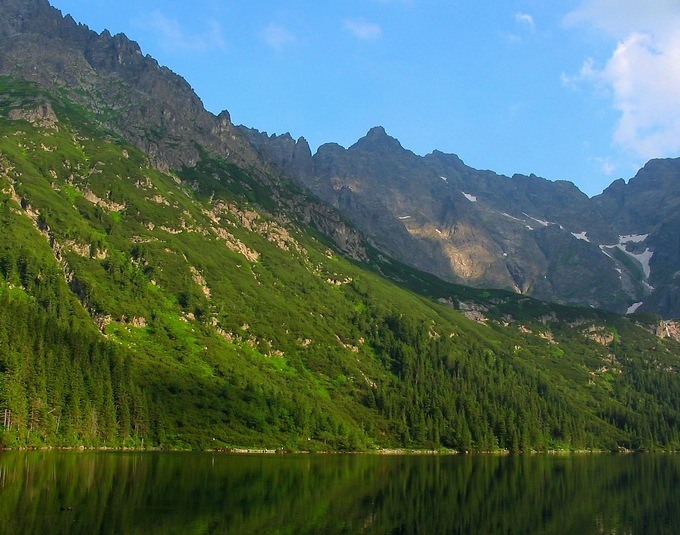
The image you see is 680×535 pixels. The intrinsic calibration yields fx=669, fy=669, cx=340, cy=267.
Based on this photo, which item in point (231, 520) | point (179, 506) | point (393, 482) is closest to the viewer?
point (231, 520)

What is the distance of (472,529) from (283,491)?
28.2 metres

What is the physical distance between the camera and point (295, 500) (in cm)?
7681

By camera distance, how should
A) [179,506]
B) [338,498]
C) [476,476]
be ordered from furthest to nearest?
[476,476]
[338,498]
[179,506]

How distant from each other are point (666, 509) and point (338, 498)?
41.3 m

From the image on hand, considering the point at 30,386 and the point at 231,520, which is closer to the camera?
the point at 231,520

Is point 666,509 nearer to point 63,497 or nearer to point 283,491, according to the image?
point 283,491

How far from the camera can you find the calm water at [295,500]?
5953 cm

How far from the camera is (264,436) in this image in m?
183

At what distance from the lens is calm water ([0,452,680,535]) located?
5953 cm

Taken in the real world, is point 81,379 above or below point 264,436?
above

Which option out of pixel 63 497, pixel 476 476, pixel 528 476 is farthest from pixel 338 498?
pixel 528 476

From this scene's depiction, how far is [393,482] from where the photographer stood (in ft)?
341

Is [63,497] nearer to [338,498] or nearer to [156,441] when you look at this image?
[338,498]

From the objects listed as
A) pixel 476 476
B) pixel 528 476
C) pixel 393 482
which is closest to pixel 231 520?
pixel 393 482
